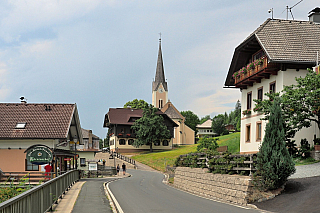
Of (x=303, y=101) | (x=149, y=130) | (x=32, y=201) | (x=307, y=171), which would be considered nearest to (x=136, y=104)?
(x=149, y=130)

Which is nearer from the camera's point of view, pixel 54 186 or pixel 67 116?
pixel 54 186

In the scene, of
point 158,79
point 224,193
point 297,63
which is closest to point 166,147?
point 158,79

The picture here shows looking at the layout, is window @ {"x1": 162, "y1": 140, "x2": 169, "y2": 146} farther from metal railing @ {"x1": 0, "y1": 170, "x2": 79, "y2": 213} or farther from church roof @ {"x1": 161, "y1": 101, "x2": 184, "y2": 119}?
metal railing @ {"x1": 0, "y1": 170, "x2": 79, "y2": 213}

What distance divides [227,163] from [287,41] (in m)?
14.9

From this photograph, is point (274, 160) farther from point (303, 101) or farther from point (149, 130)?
point (149, 130)

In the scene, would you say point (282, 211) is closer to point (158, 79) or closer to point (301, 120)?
point (301, 120)

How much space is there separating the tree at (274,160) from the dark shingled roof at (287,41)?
12.4m

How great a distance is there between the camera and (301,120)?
23.4 metres

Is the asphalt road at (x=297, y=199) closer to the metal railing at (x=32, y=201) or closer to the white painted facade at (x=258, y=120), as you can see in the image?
the metal railing at (x=32, y=201)

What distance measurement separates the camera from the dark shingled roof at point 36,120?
31625 millimetres

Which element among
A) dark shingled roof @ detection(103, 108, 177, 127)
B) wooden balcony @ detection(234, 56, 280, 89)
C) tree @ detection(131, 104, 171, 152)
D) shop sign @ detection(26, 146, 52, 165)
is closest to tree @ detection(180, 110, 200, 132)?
dark shingled roof @ detection(103, 108, 177, 127)

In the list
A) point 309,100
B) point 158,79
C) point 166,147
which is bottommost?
point 166,147

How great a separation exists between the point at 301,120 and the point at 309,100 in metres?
1.52

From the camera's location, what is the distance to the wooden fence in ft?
53.8
